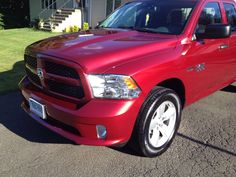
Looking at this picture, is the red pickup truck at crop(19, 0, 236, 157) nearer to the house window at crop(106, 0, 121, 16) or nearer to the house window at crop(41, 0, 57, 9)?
the house window at crop(106, 0, 121, 16)

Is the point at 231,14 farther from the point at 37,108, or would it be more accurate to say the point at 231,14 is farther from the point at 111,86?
the point at 37,108

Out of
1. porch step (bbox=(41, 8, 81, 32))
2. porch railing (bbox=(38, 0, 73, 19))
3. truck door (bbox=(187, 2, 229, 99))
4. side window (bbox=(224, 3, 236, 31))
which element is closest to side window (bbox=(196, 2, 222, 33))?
truck door (bbox=(187, 2, 229, 99))

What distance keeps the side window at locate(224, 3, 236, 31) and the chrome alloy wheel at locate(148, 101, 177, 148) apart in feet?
6.99

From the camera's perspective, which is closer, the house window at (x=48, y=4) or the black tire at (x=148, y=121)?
the black tire at (x=148, y=121)

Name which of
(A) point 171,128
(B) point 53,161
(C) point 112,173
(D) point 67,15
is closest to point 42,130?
(B) point 53,161

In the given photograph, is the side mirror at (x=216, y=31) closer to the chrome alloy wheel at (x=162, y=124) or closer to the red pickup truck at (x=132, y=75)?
the red pickup truck at (x=132, y=75)

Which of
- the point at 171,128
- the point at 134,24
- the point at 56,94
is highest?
the point at 134,24

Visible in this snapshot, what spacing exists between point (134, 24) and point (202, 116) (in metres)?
1.82

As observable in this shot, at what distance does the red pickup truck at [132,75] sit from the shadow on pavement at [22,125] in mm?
411

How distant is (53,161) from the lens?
12.0 ft

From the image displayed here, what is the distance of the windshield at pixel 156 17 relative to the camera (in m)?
4.27

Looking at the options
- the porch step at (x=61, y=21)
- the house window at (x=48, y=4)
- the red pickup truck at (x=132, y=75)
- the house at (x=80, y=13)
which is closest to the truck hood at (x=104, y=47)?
the red pickup truck at (x=132, y=75)

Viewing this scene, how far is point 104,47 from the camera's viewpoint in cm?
361

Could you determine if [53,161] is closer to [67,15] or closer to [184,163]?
[184,163]
